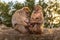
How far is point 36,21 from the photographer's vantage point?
17.4 feet

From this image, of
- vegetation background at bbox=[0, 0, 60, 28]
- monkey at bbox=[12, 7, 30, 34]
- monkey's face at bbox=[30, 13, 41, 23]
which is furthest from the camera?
vegetation background at bbox=[0, 0, 60, 28]

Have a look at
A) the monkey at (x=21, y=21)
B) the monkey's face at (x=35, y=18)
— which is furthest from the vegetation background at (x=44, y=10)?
the monkey's face at (x=35, y=18)

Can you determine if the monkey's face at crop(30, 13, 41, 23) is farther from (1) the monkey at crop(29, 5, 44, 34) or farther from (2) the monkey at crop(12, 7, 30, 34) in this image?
(2) the monkey at crop(12, 7, 30, 34)

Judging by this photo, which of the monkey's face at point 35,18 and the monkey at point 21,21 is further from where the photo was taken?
the monkey at point 21,21

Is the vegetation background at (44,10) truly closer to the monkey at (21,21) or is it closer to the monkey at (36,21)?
the monkey at (21,21)

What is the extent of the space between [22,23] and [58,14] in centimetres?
265

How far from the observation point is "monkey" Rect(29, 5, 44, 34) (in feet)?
17.4

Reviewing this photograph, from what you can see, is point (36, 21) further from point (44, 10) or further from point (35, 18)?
point (44, 10)

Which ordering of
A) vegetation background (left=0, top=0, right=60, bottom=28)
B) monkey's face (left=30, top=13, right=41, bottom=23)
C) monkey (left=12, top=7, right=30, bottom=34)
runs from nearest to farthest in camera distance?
monkey's face (left=30, top=13, right=41, bottom=23)
monkey (left=12, top=7, right=30, bottom=34)
vegetation background (left=0, top=0, right=60, bottom=28)

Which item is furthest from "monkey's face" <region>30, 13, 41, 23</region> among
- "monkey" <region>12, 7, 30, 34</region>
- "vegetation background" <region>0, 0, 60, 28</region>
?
"vegetation background" <region>0, 0, 60, 28</region>

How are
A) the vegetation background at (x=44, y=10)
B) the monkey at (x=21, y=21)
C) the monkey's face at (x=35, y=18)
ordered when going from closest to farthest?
the monkey's face at (x=35, y=18) < the monkey at (x=21, y=21) < the vegetation background at (x=44, y=10)

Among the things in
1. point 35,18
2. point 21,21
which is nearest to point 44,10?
point 21,21

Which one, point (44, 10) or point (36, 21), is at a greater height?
point (36, 21)

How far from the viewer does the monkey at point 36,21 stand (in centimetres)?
530
